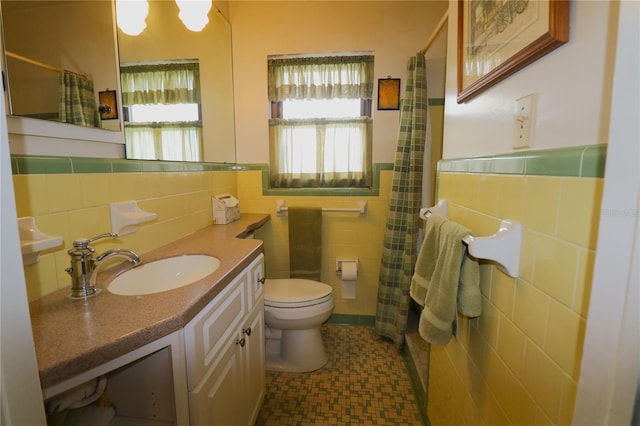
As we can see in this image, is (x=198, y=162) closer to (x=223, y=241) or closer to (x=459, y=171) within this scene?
(x=223, y=241)

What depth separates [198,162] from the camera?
179 centimetres

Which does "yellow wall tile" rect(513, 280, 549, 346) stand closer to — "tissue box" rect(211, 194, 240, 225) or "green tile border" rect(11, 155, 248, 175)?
"green tile border" rect(11, 155, 248, 175)

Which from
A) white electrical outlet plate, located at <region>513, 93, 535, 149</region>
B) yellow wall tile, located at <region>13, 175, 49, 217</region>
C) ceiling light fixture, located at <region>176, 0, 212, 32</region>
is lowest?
yellow wall tile, located at <region>13, 175, 49, 217</region>

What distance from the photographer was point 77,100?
1.01 meters

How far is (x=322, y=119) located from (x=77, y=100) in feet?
4.96

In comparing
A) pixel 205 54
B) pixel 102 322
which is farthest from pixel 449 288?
pixel 205 54

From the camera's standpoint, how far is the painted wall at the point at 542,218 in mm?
489

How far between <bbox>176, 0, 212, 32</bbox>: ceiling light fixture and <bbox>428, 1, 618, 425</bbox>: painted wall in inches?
58.0

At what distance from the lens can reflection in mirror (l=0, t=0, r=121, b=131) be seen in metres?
0.82

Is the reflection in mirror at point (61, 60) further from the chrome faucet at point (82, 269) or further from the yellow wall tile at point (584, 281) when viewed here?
the yellow wall tile at point (584, 281)

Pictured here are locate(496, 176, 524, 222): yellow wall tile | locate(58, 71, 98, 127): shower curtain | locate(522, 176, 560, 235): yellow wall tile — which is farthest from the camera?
locate(58, 71, 98, 127): shower curtain

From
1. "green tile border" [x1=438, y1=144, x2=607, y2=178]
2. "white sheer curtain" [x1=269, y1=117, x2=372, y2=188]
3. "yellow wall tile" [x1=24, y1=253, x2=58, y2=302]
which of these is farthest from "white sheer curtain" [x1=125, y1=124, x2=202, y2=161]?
"green tile border" [x1=438, y1=144, x2=607, y2=178]

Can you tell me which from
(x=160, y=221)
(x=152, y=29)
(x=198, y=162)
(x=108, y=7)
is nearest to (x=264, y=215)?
(x=198, y=162)

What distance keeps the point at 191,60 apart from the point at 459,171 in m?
1.67
